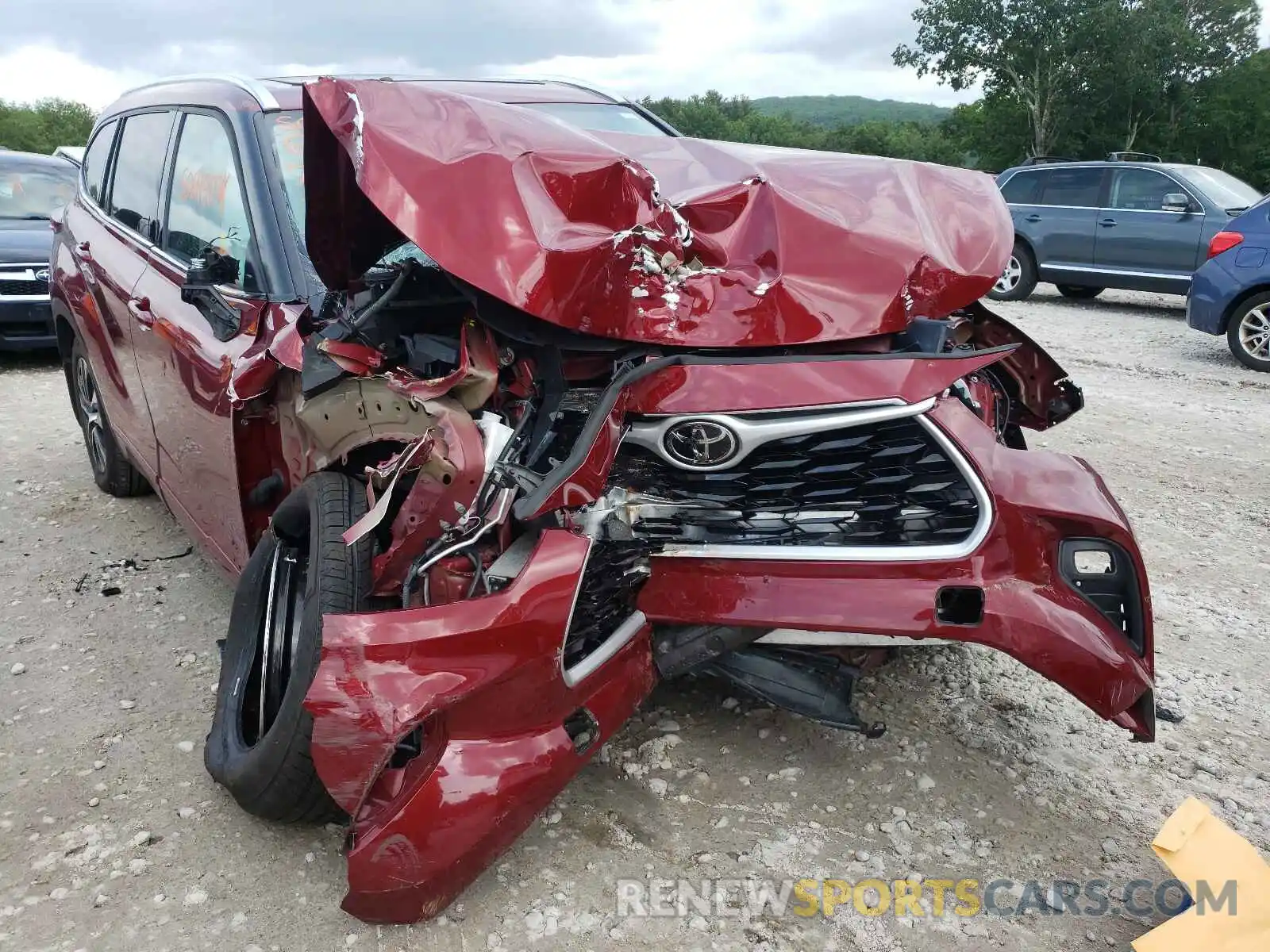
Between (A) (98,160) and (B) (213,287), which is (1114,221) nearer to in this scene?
(A) (98,160)

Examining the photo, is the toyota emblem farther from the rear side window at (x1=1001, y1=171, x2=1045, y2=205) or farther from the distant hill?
the distant hill

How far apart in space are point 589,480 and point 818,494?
57 centimetres

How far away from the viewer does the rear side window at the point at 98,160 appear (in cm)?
453

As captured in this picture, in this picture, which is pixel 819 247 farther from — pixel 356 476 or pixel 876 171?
pixel 356 476

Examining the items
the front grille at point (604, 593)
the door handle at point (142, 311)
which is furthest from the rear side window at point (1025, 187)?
the front grille at point (604, 593)

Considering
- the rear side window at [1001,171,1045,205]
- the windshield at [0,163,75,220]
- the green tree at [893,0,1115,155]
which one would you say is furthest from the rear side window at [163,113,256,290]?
the green tree at [893,0,1115,155]

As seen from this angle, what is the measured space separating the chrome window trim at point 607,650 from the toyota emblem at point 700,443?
15.6 inches

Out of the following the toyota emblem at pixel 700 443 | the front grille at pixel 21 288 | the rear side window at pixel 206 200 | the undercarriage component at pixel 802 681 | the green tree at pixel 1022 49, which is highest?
the green tree at pixel 1022 49

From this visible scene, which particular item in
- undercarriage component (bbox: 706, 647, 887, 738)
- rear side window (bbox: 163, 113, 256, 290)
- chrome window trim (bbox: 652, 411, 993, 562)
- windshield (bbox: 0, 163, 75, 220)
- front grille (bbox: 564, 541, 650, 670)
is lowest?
undercarriage component (bbox: 706, 647, 887, 738)

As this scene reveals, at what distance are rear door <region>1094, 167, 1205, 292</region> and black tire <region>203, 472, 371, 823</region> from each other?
10231 mm

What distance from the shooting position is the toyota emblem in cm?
215

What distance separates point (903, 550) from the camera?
2219 mm

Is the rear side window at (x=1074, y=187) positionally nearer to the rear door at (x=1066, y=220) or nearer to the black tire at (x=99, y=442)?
the rear door at (x=1066, y=220)

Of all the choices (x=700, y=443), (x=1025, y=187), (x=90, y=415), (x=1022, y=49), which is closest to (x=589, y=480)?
(x=700, y=443)
